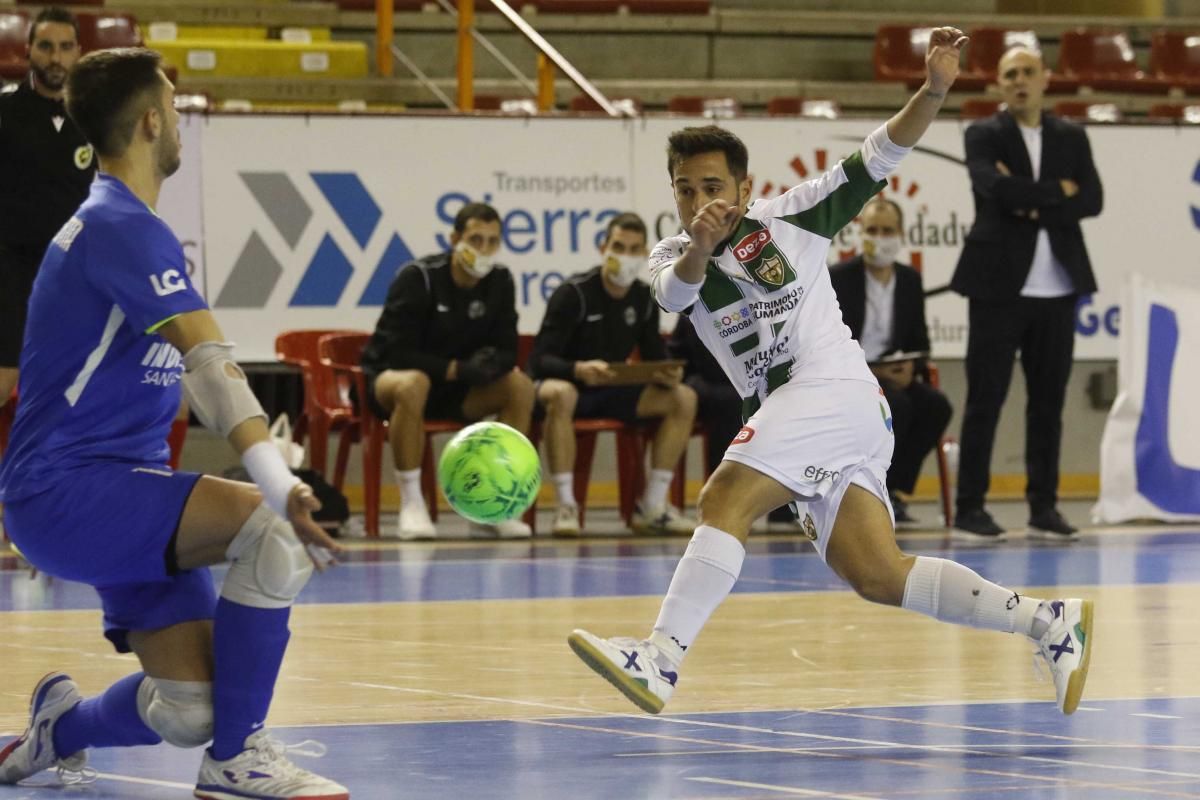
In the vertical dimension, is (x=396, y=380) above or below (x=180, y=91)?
below

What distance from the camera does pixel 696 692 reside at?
5754 mm

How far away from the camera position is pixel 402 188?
39.6 feet

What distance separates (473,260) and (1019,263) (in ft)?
9.44

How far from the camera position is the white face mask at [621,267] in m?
11.1

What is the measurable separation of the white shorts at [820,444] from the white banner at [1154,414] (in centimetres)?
671

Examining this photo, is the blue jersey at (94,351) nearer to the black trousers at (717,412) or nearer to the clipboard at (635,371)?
the clipboard at (635,371)

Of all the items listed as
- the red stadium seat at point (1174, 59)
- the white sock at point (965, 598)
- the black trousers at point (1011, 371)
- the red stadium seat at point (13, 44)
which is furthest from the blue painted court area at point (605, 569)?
the red stadium seat at point (1174, 59)

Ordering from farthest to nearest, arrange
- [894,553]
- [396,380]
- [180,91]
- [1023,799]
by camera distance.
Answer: [180,91], [396,380], [894,553], [1023,799]

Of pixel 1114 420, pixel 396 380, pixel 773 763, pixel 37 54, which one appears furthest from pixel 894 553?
pixel 1114 420

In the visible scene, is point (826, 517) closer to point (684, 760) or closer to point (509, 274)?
point (684, 760)

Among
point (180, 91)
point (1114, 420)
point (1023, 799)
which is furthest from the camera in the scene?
point (180, 91)

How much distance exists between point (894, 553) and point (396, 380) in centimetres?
590

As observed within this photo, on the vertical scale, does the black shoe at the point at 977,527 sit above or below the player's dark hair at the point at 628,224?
below

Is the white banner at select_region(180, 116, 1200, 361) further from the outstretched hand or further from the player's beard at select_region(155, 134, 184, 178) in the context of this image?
the player's beard at select_region(155, 134, 184, 178)
